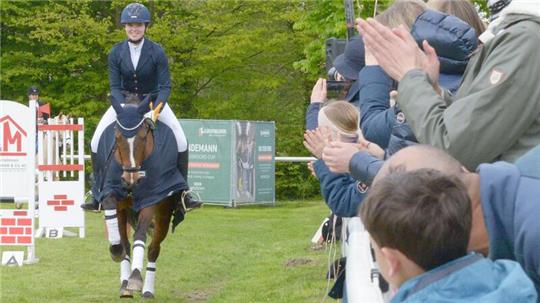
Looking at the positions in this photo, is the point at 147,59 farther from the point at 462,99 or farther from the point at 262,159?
the point at 262,159

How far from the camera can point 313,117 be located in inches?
231

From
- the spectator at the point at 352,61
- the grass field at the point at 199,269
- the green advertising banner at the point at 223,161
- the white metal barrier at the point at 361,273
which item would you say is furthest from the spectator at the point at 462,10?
the green advertising banner at the point at 223,161

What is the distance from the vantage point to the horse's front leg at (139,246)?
1045 centimetres

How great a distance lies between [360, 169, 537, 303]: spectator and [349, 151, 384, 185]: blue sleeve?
148 centimetres

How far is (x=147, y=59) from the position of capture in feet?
37.9

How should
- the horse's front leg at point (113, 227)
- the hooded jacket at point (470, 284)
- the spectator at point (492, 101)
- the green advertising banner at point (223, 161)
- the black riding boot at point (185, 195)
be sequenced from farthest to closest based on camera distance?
the green advertising banner at point (223, 161) < the black riding boot at point (185, 195) < the horse's front leg at point (113, 227) < the spectator at point (492, 101) < the hooded jacket at point (470, 284)

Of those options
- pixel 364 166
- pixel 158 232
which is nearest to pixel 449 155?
pixel 364 166

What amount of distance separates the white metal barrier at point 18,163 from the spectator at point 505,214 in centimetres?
1174

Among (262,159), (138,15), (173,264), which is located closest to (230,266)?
(173,264)

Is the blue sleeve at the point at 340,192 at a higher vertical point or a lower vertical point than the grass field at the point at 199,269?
higher

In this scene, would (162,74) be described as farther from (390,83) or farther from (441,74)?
(441,74)

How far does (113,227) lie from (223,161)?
18.2 m

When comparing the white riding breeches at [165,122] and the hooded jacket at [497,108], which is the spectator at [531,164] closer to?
the hooded jacket at [497,108]

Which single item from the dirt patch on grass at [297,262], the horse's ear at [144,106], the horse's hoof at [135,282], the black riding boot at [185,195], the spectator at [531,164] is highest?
the horse's ear at [144,106]
